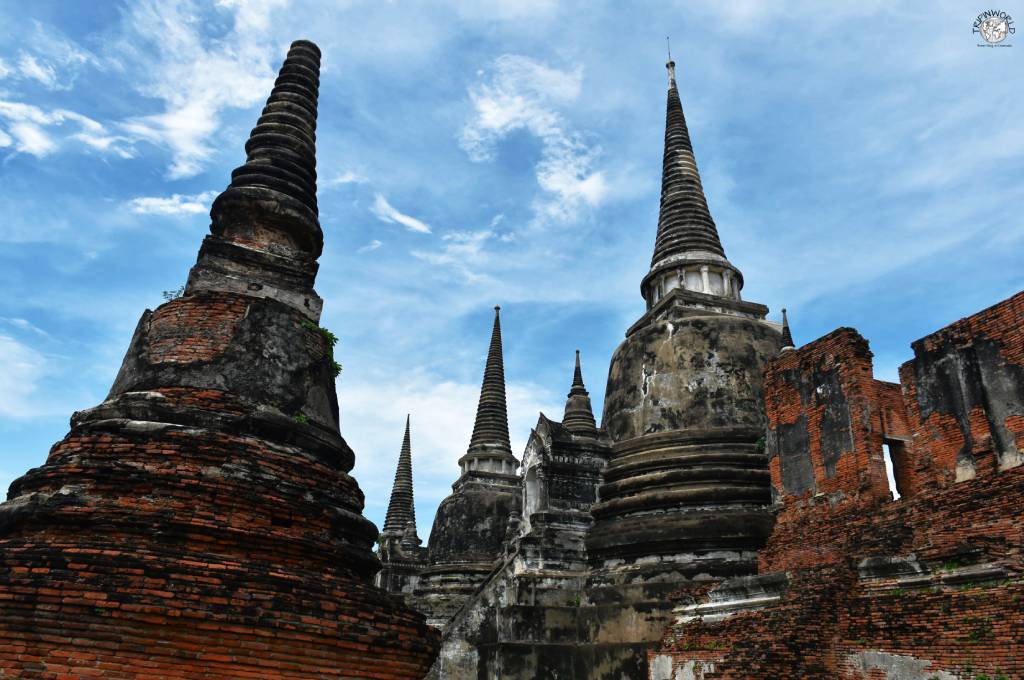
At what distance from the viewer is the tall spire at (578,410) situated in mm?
20203

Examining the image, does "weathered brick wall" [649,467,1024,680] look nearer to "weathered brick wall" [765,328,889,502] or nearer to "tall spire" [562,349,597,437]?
"weathered brick wall" [765,328,889,502]

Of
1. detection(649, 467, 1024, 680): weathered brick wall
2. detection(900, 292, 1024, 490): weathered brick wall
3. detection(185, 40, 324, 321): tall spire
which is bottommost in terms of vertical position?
detection(649, 467, 1024, 680): weathered brick wall

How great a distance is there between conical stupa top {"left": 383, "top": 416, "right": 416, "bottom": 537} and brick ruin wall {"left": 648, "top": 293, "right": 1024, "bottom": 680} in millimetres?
22195

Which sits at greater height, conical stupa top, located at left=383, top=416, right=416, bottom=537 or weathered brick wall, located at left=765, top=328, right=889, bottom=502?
conical stupa top, located at left=383, top=416, right=416, bottom=537

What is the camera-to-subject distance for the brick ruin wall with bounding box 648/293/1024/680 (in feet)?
26.1

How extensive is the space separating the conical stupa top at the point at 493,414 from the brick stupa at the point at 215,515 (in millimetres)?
20070

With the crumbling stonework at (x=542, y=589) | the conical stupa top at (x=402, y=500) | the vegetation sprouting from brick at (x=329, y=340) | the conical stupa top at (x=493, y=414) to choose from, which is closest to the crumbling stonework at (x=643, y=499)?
the crumbling stonework at (x=542, y=589)

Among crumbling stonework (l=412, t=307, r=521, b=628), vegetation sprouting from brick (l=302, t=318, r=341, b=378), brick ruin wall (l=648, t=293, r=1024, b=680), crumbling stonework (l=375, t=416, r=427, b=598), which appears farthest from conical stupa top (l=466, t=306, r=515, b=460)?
vegetation sprouting from brick (l=302, t=318, r=341, b=378)

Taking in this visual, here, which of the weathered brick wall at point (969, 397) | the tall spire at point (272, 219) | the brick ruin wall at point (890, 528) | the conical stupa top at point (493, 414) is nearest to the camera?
the brick ruin wall at point (890, 528)

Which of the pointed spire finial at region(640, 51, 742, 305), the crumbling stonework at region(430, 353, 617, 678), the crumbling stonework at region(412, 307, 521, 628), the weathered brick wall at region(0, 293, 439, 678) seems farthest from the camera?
the crumbling stonework at region(412, 307, 521, 628)

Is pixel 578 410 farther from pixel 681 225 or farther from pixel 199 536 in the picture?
pixel 199 536

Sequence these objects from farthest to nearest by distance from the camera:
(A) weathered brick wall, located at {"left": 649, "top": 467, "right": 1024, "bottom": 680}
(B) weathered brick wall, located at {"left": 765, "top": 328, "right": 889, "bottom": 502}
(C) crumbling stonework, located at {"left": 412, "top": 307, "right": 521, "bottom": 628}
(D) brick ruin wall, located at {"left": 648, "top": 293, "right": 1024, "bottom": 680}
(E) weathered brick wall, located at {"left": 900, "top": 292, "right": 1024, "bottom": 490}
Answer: (C) crumbling stonework, located at {"left": 412, "top": 307, "right": 521, "bottom": 628}, (B) weathered brick wall, located at {"left": 765, "top": 328, "right": 889, "bottom": 502}, (E) weathered brick wall, located at {"left": 900, "top": 292, "right": 1024, "bottom": 490}, (D) brick ruin wall, located at {"left": 648, "top": 293, "right": 1024, "bottom": 680}, (A) weathered brick wall, located at {"left": 649, "top": 467, "right": 1024, "bottom": 680}

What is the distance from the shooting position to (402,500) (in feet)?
Result: 113

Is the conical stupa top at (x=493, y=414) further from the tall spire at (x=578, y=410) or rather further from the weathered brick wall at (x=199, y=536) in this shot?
the weathered brick wall at (x=199, y=536)
